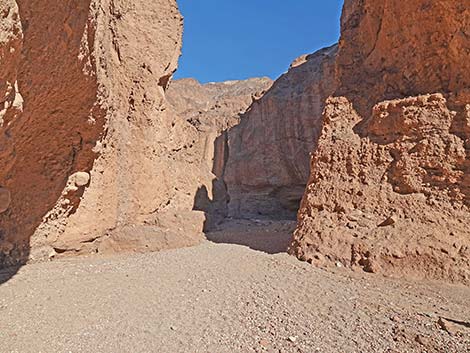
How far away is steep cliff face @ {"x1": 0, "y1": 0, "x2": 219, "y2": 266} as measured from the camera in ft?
13.6

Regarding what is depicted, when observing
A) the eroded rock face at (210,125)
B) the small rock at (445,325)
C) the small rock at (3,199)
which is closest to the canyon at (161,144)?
the small rock at (3,199)

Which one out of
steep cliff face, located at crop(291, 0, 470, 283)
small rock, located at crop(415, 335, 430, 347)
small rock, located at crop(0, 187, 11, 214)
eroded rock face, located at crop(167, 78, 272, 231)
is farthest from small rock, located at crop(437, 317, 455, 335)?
eroded rock face, located at crop(167, 78, 272, 231)

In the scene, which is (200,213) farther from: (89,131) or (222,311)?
(222,311)

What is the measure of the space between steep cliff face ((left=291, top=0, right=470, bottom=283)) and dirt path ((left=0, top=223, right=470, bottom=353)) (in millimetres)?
645

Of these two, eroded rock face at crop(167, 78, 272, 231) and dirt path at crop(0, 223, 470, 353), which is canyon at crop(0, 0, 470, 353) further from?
eroded rock face at crop(167, 78, 272, 231)

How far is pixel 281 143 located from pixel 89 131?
1420 cm

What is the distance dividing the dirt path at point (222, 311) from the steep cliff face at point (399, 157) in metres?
0.65

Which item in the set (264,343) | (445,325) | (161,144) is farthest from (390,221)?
(161,144)

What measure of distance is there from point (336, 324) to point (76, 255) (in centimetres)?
523

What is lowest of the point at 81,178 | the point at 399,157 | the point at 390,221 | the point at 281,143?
the point at 390,221

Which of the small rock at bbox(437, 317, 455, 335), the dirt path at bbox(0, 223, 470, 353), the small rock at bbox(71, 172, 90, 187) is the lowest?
the dirt path at bbox(0, 223, 470, 353)

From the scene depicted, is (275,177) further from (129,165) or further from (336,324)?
(336,324)

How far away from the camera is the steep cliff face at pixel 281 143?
1797 cm

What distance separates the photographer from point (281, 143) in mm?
19281
